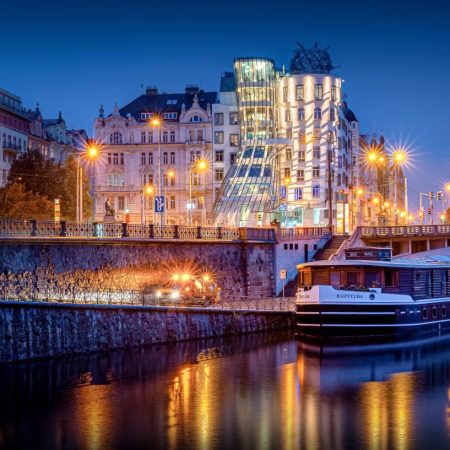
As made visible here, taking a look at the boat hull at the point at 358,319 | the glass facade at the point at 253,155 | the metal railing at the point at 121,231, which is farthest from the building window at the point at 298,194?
the boat hull at the point at 358,319

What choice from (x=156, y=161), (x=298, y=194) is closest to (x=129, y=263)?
(x=298, y=194)

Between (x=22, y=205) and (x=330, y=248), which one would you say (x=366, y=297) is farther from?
(x=22, y=205)

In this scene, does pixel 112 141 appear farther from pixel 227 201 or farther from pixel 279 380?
pixel 279 380

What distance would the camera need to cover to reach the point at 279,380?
42875mm

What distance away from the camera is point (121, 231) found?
61.3 metres

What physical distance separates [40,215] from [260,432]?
53.7m

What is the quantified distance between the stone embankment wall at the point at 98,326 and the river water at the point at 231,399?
1.02 m

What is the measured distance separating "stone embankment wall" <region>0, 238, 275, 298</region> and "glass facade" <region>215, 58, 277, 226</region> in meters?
28.2

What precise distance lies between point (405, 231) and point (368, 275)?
23149 mm

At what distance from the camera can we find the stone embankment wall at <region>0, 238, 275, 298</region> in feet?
178

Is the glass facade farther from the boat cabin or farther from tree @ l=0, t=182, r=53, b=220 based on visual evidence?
the boat cabin

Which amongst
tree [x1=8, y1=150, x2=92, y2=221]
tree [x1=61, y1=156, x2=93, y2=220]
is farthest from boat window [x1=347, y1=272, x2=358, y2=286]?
tree [x1=61, y1=156, x2=93, y2=220]

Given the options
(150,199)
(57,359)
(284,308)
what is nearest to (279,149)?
(150,199)

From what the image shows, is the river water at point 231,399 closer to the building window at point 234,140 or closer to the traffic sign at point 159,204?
the traffic sign at point 159,204
